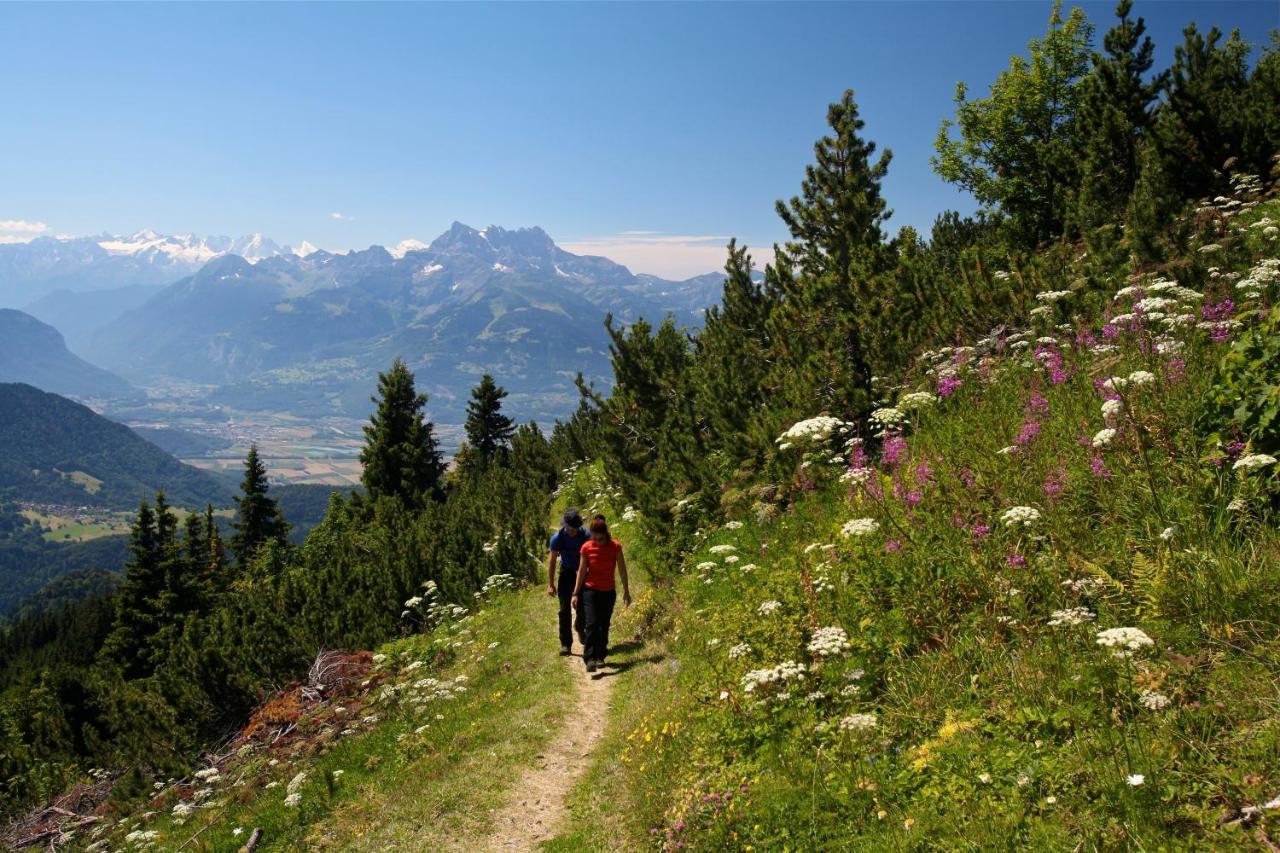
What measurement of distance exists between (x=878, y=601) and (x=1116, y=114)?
21.5 meters

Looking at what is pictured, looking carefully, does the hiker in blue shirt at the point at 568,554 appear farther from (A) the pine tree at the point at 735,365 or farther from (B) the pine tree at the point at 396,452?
(B) the pine tree at the point at 396,452

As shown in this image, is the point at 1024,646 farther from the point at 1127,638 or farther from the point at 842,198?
the point at 842,198

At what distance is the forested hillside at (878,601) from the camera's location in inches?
156

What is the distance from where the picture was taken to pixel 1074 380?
310 inches

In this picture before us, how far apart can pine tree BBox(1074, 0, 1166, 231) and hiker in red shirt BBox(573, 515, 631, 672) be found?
58.4ft

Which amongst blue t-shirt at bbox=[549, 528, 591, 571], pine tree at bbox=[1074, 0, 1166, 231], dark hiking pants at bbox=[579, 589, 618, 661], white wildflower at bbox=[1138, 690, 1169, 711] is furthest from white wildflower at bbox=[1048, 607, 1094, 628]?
pine tree at bbox=[1074, 0, 1166, 231]

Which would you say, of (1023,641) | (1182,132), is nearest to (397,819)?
(1023,641)

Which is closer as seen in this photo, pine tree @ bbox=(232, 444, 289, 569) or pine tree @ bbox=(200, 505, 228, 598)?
pine tree @ bbox=(200, 505, 228, 598)

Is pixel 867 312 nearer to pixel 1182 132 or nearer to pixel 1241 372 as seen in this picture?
pixel 1241 372

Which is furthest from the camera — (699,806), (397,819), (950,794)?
(397,819)

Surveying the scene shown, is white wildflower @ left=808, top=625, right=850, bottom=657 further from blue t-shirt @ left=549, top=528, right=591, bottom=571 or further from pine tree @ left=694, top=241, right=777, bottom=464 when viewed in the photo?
pine tree @ left=694, top=241, right=777, bottom=464

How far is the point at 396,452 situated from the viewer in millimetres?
41188

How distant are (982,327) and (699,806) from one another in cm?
1121

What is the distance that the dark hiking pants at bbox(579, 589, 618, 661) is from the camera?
9.77m
